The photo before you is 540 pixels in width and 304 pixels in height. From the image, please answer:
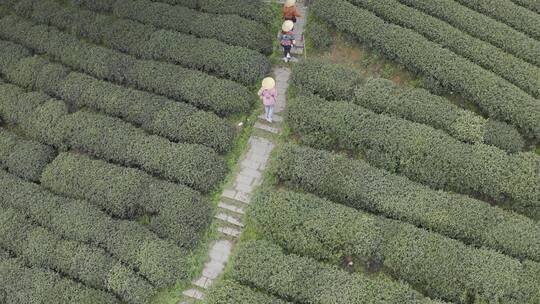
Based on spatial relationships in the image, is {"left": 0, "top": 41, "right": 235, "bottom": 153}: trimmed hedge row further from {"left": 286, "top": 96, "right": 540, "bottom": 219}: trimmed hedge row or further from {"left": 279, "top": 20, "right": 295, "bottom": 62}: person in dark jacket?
{"left": 279, "top": 20, "right": 295, "bottom": 62}: person in dark jacket

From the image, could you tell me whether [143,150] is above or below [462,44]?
below

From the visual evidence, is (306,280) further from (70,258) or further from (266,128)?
(70,258)

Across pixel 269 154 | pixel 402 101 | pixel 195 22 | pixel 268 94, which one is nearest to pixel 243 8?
pixel 195 22

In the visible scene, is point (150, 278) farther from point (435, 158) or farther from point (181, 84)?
point (435, 158)

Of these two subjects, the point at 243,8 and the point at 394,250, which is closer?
the point at 394,250

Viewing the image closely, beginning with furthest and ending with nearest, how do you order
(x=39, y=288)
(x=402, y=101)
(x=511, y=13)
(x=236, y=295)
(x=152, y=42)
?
1. (x=152, y=42)
2. (x=511, y=13)
3. (x=402, y=101)
4. (x=39, y=288)
5. (x=236, y=295)

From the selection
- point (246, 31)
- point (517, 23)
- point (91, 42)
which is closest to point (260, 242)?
point (246, 31)
